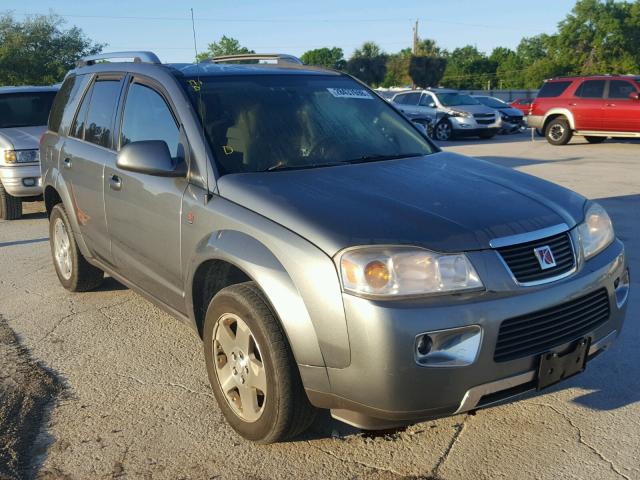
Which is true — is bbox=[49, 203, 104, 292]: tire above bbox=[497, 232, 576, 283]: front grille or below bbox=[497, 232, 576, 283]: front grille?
below

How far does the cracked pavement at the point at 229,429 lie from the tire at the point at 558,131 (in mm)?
14300

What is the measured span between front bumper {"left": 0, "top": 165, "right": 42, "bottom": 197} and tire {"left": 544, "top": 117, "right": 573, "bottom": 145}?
14.1m

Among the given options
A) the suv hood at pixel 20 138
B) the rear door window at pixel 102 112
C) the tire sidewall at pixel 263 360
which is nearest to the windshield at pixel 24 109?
the suv hood at pixel 20 138

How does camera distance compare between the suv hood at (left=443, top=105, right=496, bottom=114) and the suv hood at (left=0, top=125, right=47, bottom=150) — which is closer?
the suv hood at (left=0, top=125, right=47, bottom=150)

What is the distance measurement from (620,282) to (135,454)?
2.50 m

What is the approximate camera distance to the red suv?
55.6 feet

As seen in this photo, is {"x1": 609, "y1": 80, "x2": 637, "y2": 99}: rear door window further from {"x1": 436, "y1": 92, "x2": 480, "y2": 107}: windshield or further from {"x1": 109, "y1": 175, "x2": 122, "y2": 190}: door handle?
{"x1": 109, "y1": 175, "x2": 122, "y2": 190}: door handle

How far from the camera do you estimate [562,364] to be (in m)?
2.90

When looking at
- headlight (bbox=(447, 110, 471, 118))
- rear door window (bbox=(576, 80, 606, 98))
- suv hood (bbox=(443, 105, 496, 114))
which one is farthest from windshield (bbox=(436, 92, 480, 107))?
rear door window (bbox=(576, 80, 606, 98))

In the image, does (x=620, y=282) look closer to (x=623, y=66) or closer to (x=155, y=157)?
(x=155, y=157)

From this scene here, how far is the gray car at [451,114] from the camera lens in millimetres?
20625

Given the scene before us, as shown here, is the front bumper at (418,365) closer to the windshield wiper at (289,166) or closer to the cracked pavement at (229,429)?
the cracked pavement at (229,429)

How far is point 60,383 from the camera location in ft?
13.0

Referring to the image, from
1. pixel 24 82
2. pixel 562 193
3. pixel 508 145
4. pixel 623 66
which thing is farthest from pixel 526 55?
pixel 562 193
